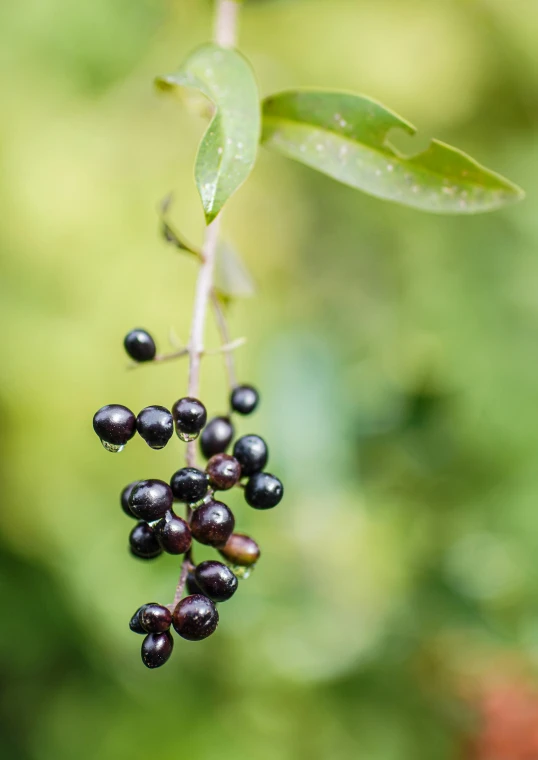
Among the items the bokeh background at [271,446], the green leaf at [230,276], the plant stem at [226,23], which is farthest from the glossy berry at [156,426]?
the bokeh background at [271,446]

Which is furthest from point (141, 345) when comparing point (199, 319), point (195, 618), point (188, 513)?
point (195, 618)

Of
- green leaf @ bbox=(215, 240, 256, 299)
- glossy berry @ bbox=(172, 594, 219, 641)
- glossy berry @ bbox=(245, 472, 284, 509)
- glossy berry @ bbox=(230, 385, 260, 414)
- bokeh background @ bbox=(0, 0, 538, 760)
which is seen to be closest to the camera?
glossy berry @ bbox=(172, 594, 219, 641)

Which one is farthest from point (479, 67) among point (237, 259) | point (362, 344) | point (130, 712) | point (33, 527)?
point (130, 712)

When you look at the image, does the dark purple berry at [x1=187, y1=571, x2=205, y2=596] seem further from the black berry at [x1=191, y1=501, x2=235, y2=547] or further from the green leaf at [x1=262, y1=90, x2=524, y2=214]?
the green leaf at [x1=262, y1=90, x2=524, y2=214]

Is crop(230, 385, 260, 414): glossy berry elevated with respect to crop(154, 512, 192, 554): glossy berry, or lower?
elevated

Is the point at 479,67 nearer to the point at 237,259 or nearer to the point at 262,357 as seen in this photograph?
the point at 262,357

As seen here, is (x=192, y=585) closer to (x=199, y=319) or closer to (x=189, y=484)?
(x=189, y=484)

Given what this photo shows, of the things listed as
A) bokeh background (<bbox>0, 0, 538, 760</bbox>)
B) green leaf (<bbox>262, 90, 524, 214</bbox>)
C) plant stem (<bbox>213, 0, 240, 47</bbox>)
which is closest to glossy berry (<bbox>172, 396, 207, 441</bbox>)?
green leaf (<bbox>262, 90, 524, 214</bbox>)
